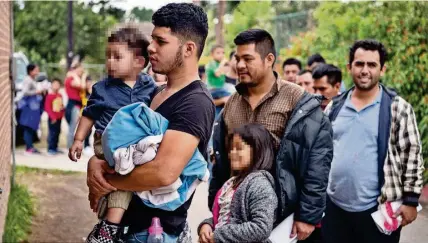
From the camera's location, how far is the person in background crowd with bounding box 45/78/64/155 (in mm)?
12461

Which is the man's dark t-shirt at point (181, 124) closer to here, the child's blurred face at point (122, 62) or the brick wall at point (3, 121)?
the child's blurred face at point (122, 62)

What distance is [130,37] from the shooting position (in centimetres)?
322

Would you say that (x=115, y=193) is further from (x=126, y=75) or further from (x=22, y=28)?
(x=22, y=28)

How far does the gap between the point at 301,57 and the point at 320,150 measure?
1091cm

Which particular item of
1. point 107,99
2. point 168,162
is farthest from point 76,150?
point 168,162

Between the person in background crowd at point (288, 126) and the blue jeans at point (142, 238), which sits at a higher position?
the person in background crowd at point (288, 126)

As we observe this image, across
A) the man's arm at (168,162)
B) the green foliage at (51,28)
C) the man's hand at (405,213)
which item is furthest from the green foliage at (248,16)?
the man's arm at (168,162)

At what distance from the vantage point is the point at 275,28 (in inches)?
744

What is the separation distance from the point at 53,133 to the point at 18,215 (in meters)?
5.57

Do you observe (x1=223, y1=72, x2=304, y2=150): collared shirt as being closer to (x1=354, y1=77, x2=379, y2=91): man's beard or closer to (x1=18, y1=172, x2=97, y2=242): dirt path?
(x1=354, y1=77, x2=379, y2=91): man's beard

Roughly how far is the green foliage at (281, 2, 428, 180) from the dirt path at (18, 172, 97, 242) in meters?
4.71

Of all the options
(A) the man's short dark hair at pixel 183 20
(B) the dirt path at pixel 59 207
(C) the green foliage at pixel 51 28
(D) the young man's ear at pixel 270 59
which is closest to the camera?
(A) the man's short dark hair at pixel 183 20

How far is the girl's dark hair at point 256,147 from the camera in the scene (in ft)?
10.8

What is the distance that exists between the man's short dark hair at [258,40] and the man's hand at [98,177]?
1.32 m
